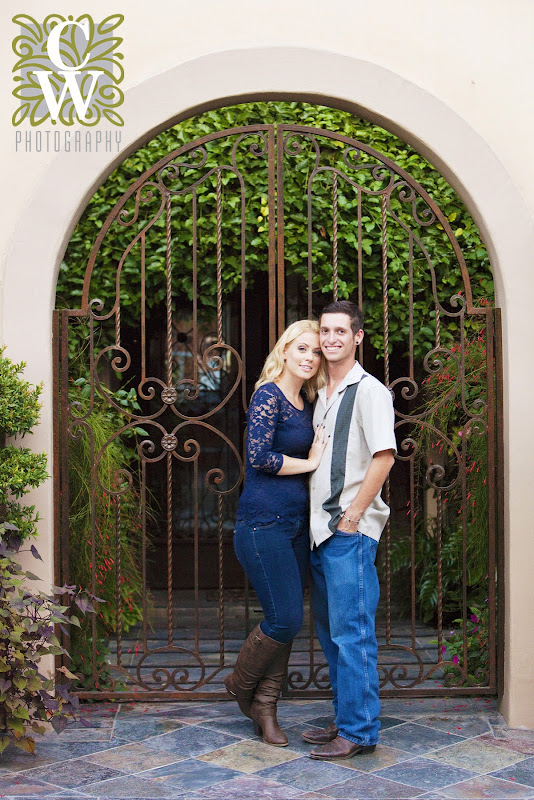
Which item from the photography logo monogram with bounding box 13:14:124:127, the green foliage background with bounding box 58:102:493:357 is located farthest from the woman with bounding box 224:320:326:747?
the green foliage background with bounding box 58:102:493:357

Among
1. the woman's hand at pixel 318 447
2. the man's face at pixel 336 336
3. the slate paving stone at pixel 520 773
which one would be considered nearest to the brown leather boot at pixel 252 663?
the woman's hand at pixel 318 447

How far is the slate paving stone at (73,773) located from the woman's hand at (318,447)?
5.06 ft

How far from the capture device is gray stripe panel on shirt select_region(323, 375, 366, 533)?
13.5 feet

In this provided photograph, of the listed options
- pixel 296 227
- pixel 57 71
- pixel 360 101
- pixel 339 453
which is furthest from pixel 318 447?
pixel 296 227

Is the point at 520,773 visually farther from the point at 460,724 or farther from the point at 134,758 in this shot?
the point at 134,758

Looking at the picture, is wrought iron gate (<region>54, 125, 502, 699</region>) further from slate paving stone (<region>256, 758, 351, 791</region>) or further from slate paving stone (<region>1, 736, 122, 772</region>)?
slate paving stone (<region>256, 758, 351, 791</region>)

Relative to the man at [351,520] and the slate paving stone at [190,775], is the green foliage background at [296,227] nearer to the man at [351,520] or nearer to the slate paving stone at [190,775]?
the man at [351,520]

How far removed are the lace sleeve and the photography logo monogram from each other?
63.7 inches

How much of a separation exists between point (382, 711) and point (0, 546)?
2101 millimetres

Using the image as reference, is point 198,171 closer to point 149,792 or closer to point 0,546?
point 0,546

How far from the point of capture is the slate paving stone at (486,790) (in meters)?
3.74

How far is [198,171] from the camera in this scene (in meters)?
6.74

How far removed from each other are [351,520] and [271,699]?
0.93 m

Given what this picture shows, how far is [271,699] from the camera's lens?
14.1 feet
